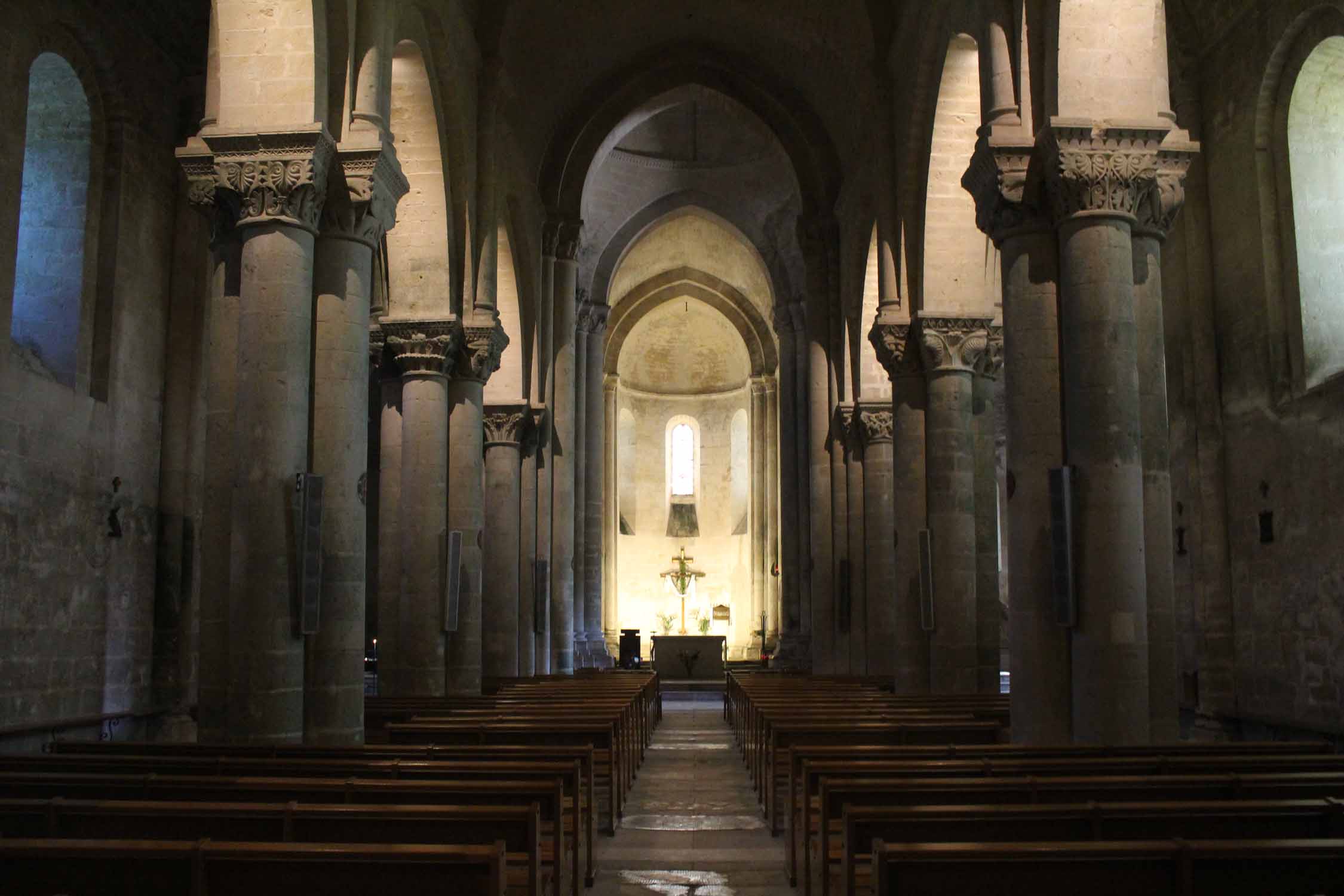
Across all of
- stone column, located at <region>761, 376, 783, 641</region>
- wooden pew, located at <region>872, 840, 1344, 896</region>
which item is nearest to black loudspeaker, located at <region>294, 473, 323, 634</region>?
wooden pew, located at <region>872, 840, 1344, 896</region>

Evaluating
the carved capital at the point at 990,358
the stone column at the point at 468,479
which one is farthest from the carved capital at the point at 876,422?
the stone column at the point at 468,479

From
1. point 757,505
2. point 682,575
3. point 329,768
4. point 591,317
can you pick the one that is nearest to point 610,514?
Result: point 682,575

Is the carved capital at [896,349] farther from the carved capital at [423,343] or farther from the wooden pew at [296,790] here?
the wooden pew at [296,790]

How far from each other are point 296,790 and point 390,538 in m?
11.5

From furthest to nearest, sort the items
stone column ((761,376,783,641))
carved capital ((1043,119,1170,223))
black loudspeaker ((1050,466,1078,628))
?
stone column ((761,376,783,641)), carved capital ((1043,119,1170,223)), black loudspeaker ((1050,466,1078,628))

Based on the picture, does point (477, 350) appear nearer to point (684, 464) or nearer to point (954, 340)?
point (954, 340)

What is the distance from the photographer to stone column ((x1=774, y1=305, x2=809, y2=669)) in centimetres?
3341

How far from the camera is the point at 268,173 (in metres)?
10.7

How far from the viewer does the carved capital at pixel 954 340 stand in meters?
16.8

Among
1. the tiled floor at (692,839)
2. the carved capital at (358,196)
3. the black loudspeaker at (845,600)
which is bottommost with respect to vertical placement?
the tiled floor at (692,839)

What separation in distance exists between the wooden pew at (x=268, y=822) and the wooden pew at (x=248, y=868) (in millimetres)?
646

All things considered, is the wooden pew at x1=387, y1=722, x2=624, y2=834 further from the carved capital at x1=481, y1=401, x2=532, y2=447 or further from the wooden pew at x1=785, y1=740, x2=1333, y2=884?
the carved capital at x1=481, y1=401, x2=532, y2=447

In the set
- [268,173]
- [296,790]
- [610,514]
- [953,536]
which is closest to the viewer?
[296,790]

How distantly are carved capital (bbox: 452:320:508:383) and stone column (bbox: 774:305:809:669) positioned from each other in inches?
630
